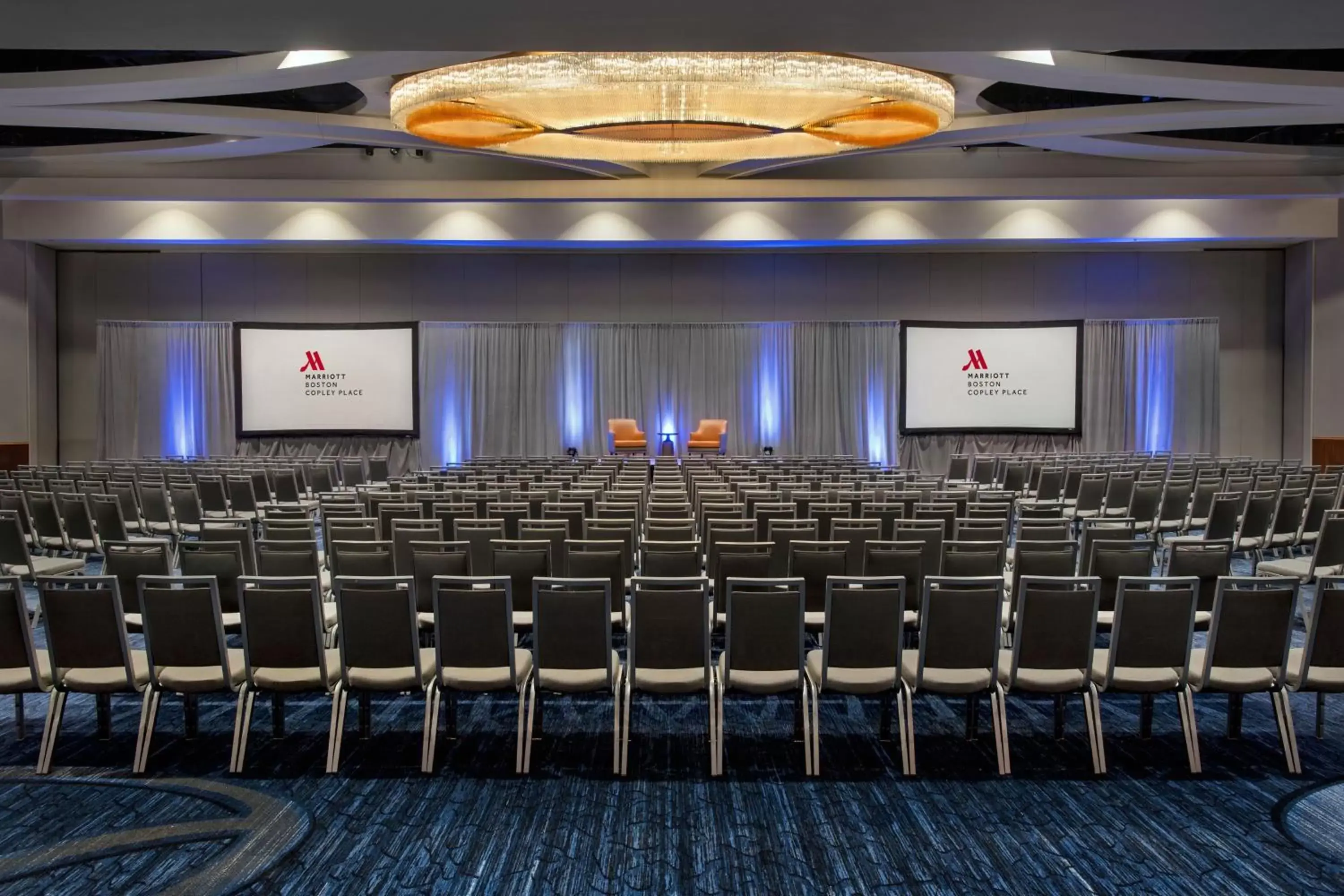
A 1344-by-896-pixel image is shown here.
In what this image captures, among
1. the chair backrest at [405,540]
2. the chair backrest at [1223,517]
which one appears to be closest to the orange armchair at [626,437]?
the chair backrest at [1223,517]

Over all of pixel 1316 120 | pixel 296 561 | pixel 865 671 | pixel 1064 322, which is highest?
pixel 1316 120

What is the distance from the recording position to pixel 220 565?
17.6ft

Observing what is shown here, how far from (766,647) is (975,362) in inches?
664

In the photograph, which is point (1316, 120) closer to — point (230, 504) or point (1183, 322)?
point (1183, 322)

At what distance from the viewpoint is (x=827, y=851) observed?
11.5 feet

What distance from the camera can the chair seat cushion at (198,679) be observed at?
169 inches

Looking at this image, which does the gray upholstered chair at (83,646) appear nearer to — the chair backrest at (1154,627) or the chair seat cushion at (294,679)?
the chair seat cushion at (294,679)

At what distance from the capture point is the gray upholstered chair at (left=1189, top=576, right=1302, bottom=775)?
4234mm

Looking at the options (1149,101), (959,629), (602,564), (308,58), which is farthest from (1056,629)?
(1149,101)

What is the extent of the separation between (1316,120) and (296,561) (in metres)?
13.7

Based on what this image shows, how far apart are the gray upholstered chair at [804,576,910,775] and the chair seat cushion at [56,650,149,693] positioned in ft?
9.68

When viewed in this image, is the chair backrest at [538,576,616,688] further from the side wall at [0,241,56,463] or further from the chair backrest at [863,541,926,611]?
the side wall at [0,241,56,463]

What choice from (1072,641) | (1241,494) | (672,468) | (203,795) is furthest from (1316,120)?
(203,795)

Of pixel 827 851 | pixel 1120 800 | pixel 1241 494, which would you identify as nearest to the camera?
pixel 827 851
